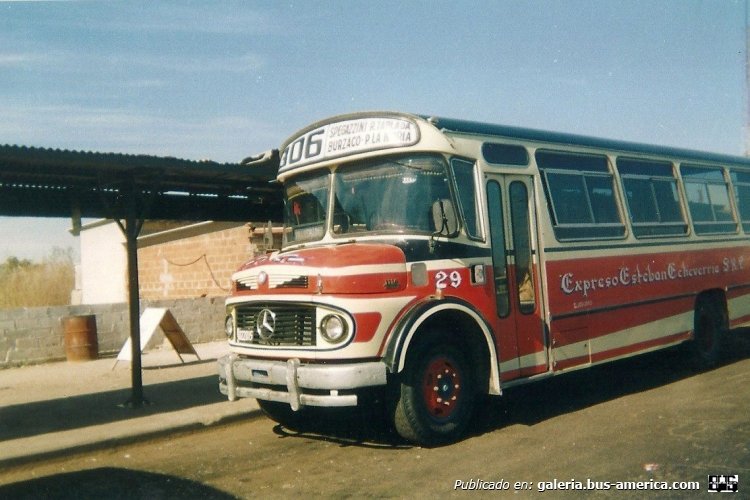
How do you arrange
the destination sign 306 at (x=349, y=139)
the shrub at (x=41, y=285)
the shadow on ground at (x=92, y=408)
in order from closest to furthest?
1. the destination sign 306 at (x=349, y=139)
2. the shadow on ground at (x=92, y=408)
3. the shrub at (x=41, y=285)

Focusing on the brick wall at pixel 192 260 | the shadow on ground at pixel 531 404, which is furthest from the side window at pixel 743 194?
the brick wall at pixel 192 260

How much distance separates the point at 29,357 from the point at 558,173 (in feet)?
33.9

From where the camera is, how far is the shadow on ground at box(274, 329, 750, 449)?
7742 mm

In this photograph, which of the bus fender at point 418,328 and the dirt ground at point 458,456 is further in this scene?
the bus fender at point 418,328

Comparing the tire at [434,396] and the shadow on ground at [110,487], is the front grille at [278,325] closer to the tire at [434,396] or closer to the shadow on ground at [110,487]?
the tire at [434,396]

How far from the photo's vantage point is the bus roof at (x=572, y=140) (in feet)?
24.7

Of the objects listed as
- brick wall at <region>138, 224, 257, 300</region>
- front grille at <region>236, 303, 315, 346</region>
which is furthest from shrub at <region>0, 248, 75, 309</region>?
front grille at <region>236, 303, 315, 346</region>

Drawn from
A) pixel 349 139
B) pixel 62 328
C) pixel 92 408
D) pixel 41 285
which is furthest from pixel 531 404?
pixel 41 285

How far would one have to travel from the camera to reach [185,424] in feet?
26.8

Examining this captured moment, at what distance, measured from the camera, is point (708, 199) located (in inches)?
433

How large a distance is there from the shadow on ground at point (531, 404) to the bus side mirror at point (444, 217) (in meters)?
1.72

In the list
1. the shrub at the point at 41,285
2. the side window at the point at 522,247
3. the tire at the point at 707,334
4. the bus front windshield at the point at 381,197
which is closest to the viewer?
the bus front windshield at the point at 381,197

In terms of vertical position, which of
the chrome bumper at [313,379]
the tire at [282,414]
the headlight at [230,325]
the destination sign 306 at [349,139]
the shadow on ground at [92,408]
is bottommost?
the tire at [282,414]

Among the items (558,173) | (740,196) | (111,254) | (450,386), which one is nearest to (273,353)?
(450,386)
